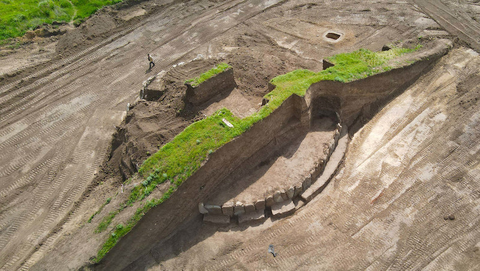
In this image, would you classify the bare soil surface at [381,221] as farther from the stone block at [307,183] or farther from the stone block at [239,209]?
the stone block at [307,183]

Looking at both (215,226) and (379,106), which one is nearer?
(215,226)

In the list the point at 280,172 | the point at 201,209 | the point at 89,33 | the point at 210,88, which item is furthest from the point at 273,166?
the point at 89,33

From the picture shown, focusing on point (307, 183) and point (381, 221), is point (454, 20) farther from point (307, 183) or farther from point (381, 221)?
point (307, 183)

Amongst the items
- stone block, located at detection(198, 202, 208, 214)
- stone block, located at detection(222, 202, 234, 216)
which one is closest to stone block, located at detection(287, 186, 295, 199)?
stone block, located at detection(222, 202, 234, 216)

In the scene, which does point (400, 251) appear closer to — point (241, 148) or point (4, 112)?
point (241, 148)

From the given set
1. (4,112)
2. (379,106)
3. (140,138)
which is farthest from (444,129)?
(4,112)

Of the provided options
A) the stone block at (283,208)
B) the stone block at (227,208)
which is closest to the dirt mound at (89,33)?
the stone block at (227,208)
